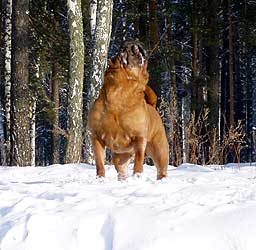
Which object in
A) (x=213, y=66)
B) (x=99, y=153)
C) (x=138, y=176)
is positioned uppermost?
(x=213, y=66)

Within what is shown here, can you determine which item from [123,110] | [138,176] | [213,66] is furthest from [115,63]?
[213,66]

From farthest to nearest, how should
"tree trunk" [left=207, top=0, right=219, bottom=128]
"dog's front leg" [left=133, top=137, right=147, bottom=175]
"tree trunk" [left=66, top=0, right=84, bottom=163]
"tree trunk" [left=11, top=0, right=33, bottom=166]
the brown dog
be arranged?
1. "tree trunk" [left=207, top=0, right=219, bottom=128]
2. "tree trunk" [left=11, top=0, right=33, bottom=166]
3. "tree trunk" [left=66, top=0, right=84, bottom=163]
4. "dog's front leg" [left=133, top=137, right=147, bottom=175]
5. the brown dog

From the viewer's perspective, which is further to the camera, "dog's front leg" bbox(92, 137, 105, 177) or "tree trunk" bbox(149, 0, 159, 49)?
"tree trunk" bbox(149, 0, 159, 49)

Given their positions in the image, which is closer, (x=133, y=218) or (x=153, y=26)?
(x=133, y=218)

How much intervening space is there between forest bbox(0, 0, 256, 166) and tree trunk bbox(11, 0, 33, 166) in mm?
22

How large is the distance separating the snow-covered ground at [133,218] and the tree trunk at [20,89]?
286 inches

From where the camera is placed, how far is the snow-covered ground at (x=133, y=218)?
296 centimetres

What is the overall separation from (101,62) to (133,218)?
7.53 metres

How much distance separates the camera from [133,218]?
10.9 ft

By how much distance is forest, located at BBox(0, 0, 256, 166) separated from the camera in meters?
10.6

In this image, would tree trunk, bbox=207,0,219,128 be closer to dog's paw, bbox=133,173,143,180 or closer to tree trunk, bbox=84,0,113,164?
tree trunk, bbox=84,0,113,164

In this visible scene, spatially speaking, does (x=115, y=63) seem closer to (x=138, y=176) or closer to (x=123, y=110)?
(x=123, y=110)

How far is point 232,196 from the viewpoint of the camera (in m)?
3.81

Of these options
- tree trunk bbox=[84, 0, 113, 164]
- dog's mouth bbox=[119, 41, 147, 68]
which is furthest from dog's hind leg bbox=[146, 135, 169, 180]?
tree trunk bbox=[84, 0, 113, 164]
